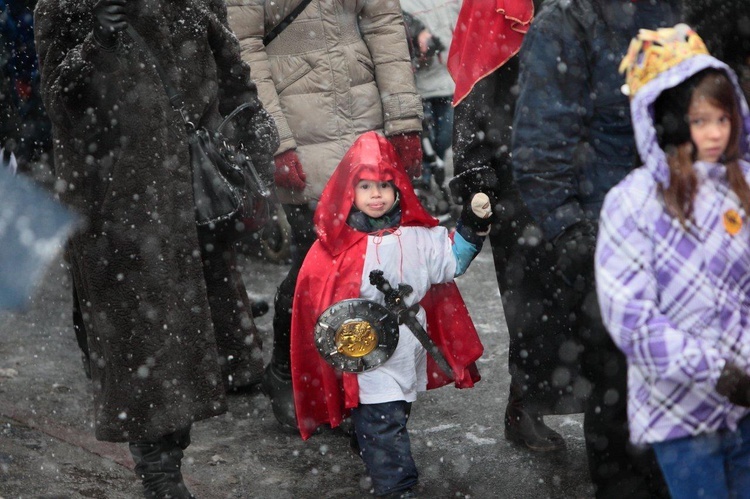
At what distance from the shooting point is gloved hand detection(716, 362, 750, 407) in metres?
3.08

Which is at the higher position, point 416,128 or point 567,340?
point 416,128

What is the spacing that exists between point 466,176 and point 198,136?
1033 mm

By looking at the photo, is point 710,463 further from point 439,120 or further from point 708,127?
point 439,120

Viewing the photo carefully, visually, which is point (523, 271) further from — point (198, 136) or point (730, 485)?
point (730, 485)

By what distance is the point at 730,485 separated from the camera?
3307mm

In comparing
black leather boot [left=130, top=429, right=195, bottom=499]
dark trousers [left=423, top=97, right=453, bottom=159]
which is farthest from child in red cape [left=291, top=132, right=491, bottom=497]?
dark trousers [left=423, top=97, right=453, bottom=159]

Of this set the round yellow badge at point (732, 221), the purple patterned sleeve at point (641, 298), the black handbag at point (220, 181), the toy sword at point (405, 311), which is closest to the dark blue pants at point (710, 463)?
the purple patterned sleeve at point (641, 298)

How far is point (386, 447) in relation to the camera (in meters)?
4.60

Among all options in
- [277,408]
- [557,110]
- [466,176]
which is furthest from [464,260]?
[277,408]

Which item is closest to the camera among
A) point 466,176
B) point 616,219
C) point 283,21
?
point 616,219

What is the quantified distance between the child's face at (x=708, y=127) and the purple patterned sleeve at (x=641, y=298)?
176mm

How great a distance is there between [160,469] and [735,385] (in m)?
Result: 2.33

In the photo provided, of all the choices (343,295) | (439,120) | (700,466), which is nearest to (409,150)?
(343,295)

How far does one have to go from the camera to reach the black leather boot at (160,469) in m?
4.58
